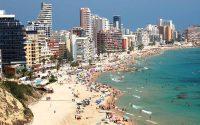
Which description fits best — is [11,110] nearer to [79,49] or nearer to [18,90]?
[18,90]

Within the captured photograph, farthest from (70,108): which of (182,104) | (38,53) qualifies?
(38,53)

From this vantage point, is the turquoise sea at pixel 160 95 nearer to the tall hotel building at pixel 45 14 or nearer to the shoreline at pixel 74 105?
the shoreline at pixel 74 105

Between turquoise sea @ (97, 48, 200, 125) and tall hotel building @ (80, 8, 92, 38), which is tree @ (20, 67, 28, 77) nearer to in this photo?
turquoise sea @ (97, 48, 200, 125)

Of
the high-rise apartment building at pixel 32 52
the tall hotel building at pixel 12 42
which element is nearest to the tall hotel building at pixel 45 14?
the high-rise apartment building at pixel 32 52

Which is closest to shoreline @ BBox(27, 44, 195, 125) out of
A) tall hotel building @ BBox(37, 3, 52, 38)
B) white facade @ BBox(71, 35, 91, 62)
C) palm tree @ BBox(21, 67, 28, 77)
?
palm tree @ BBox(21, 67, 28, 77)

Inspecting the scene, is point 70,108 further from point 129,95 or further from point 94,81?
point 94,81

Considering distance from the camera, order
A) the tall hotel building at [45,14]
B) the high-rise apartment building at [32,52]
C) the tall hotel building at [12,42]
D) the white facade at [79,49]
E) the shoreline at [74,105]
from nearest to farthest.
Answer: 1. the shoreline at [74,105]
2. the tall hotel building at [12,42]
3. the high-rise apartment building at [32,52]
4. the white facade at [79,49]
5. the tall hotel building at [45,14]

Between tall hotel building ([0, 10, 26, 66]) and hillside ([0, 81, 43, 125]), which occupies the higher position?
tall hotel building ([0, 10, 26, 66])
